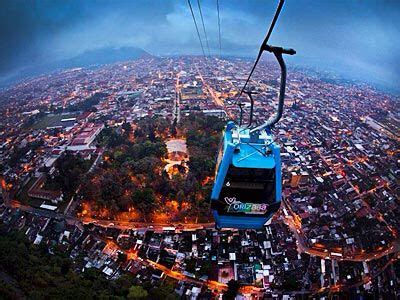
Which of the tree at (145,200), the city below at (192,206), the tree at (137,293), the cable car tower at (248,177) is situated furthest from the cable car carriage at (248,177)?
the tree at (145,200)

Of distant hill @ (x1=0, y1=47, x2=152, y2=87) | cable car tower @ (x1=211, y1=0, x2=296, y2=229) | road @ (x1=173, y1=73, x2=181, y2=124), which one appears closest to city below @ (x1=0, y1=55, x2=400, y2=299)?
road @ (x1=173, y1=73, x2=181, y2=124)

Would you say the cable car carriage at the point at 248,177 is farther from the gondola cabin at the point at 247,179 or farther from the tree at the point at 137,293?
the tree at the point at 137,293

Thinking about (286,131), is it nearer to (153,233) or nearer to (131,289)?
(153,233)

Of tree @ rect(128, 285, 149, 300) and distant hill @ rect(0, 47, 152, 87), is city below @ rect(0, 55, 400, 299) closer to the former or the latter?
tree @ rect(128, 285, 149, 300)

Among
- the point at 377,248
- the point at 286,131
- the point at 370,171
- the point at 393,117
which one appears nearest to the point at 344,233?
the point at 377,248

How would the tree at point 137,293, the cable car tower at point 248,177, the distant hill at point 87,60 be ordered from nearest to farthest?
the cable car tower at point 248,177 < the tree at point 137,293 < the distant hill at point 87,60

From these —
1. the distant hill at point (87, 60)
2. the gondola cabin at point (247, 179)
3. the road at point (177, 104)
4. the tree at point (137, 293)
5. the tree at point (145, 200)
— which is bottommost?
the tree at point (137, 293)

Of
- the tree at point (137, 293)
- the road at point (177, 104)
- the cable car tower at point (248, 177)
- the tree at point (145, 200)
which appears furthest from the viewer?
the road at point (177, 104)
